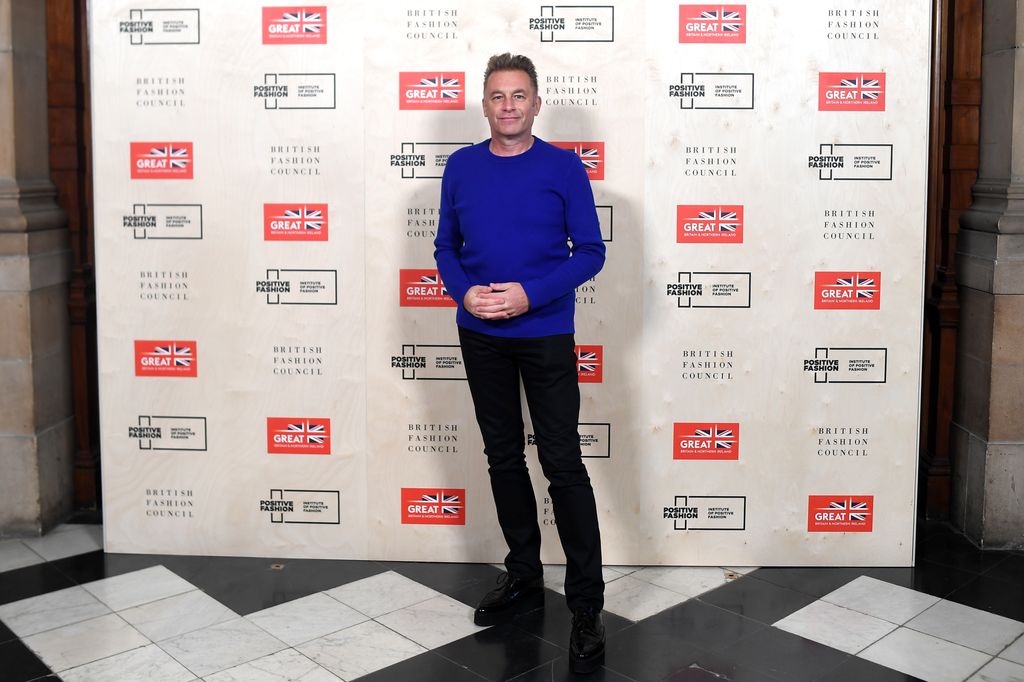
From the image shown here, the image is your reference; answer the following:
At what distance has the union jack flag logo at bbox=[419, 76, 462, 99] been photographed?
12.2 feet

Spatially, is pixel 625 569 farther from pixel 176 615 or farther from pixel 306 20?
pixel 306 20

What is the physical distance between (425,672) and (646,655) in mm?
638

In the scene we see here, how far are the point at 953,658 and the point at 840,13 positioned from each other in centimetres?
211

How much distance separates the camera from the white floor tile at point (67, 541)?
157 inches

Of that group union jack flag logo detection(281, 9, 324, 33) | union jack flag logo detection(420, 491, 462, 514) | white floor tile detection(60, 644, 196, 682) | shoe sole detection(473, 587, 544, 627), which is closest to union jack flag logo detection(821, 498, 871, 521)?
shoe sole detection(473, 587, 544, 627)

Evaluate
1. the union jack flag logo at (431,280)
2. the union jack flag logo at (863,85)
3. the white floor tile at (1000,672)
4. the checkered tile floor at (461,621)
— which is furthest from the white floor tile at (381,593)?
the union jack flag logo at (863,85)

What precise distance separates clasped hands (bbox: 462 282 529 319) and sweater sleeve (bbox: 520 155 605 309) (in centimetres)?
2

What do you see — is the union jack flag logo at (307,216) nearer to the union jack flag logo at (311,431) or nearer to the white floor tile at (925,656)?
the union jack flag logo at (311,431)

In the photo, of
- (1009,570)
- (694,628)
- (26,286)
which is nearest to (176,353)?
(26,286)

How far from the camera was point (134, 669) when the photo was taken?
3.01m

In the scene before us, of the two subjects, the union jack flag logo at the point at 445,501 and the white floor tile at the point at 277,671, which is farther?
the union jack flag logo at the point at 445,501

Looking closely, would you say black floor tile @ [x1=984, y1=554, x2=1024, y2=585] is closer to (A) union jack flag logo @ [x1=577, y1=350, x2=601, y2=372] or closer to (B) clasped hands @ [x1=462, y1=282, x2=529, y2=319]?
(A) union jack flag logo @ [x1=577, y1=350, x2=601, y2=372]

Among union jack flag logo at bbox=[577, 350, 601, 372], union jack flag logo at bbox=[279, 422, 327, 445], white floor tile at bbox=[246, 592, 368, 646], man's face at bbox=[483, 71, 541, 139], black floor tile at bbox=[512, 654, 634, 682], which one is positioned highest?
man's face at bbox=[483, 71, 541, 139]

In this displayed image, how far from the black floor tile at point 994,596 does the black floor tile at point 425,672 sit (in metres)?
1.68
